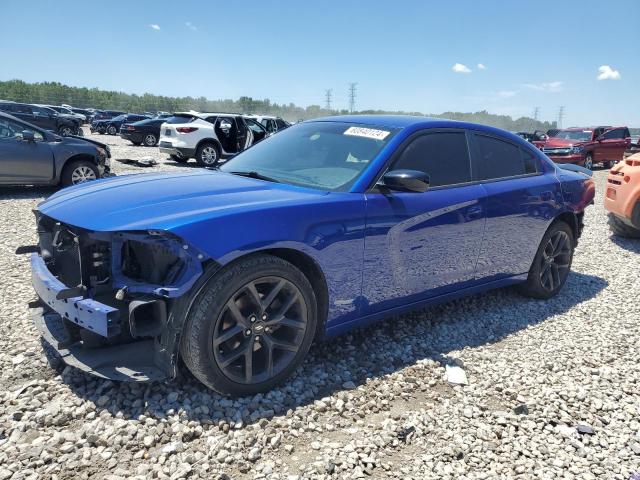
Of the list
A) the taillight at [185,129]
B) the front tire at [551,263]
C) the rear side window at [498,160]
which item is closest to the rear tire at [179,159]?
the taillight at [185,129]

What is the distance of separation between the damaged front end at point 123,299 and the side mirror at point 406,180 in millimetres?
1312

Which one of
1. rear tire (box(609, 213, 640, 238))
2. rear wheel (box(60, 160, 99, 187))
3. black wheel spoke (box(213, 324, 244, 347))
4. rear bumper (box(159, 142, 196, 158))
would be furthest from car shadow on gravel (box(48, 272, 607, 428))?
rear bumper (box(159, 142, 196, 158))

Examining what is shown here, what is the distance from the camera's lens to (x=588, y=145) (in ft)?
62.9

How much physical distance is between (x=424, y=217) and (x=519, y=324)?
61.1 inches

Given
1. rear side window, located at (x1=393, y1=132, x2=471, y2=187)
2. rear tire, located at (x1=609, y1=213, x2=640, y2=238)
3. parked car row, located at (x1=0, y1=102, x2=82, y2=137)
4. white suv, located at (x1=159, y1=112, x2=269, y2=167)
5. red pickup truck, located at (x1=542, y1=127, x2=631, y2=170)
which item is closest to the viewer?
rear side window, located at (x1=393, y1=132, x2=471, y2=187)

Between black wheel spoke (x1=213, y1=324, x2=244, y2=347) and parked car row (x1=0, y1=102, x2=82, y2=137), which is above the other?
parked car row (x1=0, y1=102, x2=82, y2=137)

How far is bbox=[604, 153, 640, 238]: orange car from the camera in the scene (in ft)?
22.9

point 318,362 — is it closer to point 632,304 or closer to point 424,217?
point 424,217

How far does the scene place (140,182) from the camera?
10.4 feet

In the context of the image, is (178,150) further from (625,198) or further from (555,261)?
(555,261)

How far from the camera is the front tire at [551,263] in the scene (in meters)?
4.54

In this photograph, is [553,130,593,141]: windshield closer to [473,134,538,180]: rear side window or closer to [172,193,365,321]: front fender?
[473,134,538,180]: rear side window

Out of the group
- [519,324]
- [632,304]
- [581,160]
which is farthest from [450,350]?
[581,160]

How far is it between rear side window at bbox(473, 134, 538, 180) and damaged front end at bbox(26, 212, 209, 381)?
2.55 meters
